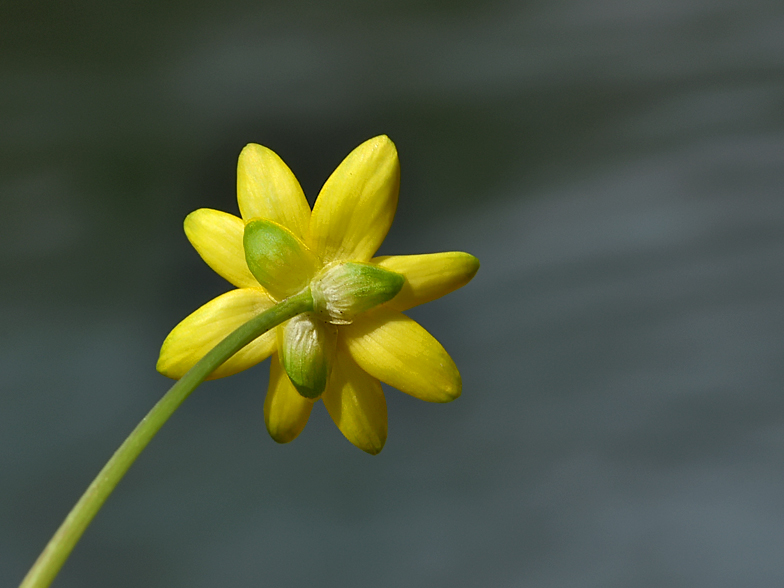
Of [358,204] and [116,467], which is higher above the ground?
[358,204]

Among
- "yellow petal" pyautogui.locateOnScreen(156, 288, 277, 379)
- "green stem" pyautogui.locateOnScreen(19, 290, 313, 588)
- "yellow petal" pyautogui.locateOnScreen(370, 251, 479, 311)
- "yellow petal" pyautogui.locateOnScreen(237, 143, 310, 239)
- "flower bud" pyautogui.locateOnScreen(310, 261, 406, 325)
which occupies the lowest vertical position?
"green stem" pyautogui.locateOnScreen(19, 290, 313, 588)

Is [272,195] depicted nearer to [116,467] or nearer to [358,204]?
[358,204]

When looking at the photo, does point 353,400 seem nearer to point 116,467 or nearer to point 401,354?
point 401,354

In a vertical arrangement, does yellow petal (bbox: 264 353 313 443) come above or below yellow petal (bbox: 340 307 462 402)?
below

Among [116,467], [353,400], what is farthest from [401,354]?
[116,467]

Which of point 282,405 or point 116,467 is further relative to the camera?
point 282,405

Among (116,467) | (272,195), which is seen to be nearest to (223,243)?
(272,195)
